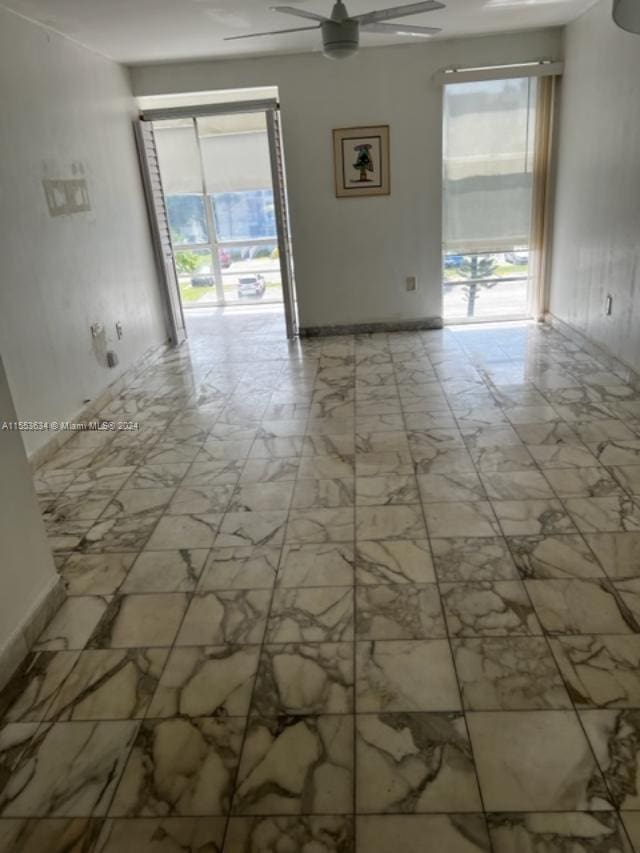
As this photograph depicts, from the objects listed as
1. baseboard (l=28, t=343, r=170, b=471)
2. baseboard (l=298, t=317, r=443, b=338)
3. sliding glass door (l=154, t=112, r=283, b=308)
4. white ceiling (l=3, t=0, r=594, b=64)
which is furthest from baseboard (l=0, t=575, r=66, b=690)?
sliding glass door (l=154, t=112, r=283, b=308)

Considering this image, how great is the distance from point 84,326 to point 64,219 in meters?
0.67

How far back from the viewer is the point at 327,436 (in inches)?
133

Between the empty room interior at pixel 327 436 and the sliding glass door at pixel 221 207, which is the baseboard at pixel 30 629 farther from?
the sliding glass door at pixel 221 207

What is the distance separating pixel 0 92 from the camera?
315 centimetres

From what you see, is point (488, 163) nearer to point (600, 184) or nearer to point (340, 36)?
point (600, 184)

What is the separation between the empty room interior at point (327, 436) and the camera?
143 centimetres

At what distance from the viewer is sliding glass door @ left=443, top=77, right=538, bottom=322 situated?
4977 millimetres

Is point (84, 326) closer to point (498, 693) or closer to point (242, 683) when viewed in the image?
point (242, 683)

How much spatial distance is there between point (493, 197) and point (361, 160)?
3.95ft

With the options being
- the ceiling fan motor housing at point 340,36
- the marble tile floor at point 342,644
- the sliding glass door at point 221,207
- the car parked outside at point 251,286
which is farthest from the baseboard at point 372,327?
the ceiling fan motor housing at point 340,36

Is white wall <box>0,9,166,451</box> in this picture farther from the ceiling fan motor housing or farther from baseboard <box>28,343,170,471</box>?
the ceiling fan motor housing

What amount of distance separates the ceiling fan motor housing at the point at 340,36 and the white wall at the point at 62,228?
1.74m

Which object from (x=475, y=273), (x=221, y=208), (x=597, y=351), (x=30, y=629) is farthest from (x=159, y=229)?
(x=30, y=629)

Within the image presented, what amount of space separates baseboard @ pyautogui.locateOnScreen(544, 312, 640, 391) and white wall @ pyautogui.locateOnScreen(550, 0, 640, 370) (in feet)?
0.14
